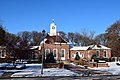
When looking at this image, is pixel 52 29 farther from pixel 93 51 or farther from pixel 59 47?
pixel 93 51

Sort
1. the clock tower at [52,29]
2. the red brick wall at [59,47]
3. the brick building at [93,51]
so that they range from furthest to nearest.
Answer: the brick building at [93,51] < the clock tower at [52,29] < the red brick wall at [59,47]

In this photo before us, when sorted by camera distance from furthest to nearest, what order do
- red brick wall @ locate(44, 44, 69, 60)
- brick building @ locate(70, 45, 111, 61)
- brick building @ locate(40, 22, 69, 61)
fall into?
brick building @ locate(70, 45, 111, 61)
red brick wall @ locate(44, 44, 69, 60)
brick building @ locate(40, 22, 69, 61)

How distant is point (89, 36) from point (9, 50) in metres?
59.0

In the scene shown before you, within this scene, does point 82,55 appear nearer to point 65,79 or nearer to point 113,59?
point 113,59

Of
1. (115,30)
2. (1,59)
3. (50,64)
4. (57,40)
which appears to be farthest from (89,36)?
(50,64)

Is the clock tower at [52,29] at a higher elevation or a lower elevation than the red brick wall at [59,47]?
higher

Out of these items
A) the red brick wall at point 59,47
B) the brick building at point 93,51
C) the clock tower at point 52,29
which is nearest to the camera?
the red brick wall at point 59,47

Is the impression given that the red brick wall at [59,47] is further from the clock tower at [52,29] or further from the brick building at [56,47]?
the clock tower at [52,29]

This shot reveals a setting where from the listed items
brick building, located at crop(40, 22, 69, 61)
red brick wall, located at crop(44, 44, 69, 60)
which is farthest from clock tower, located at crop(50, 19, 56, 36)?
red brick wall, located at crop(44, 44, 69, 60)

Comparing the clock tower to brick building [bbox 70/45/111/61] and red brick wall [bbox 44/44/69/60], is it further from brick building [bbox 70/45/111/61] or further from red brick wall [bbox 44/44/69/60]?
brick building [bbox 70/45/111/61]

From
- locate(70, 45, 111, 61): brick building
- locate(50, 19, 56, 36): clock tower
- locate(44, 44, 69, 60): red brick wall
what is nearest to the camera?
locate(44, 44, 69, 60): red brick wall

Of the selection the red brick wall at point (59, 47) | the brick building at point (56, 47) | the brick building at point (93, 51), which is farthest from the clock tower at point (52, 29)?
the brick building at point (93, 51)

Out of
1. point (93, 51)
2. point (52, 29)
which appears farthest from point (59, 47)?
point (93, 51)

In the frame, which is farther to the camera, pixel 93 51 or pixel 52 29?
pixel 93 51
